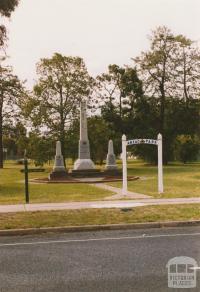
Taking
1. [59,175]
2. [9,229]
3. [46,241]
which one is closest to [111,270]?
[46,241]

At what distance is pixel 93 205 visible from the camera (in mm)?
16500

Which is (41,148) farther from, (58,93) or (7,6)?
(7,6)

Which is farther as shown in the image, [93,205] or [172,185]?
[172,185]

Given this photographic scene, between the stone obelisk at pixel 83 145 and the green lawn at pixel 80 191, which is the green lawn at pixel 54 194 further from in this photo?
the stone obelisk at pixel 83 145

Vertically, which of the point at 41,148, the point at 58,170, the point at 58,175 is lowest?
the point at 58,175

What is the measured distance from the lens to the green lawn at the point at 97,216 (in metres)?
12.7

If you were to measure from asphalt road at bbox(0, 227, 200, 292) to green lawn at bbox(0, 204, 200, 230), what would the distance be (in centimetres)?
83

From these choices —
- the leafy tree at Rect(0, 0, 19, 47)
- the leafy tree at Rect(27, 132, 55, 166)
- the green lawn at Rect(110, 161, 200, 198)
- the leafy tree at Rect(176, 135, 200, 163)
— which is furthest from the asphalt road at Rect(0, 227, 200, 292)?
the leafy tree at Rect(176, 135, 200, 163)

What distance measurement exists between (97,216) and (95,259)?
488 centimetres

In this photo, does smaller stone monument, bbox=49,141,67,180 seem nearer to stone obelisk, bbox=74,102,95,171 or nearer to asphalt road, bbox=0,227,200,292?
stone obelisk, bbox=74,102,95,171

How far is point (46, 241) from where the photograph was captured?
10984 mm

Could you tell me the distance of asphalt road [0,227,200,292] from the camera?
714 cm

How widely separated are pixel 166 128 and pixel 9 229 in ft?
158

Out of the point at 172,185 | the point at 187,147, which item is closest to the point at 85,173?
the point at 172,185
